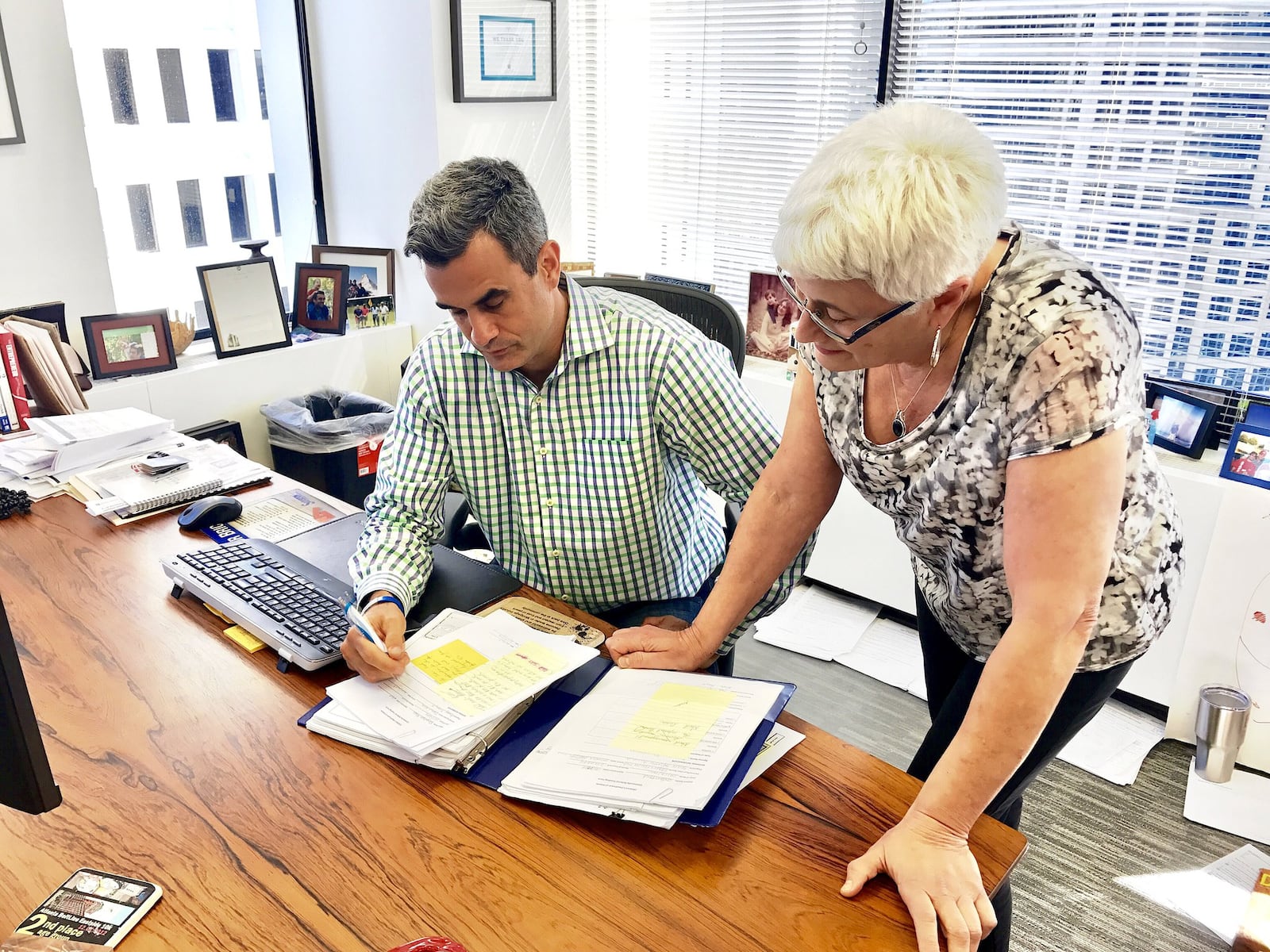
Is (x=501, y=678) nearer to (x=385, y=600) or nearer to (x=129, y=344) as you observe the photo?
(x=385, y=600)

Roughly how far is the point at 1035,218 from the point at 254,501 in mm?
2080

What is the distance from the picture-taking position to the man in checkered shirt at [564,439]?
148 centimetres

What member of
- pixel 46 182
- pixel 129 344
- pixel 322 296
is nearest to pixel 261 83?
pixel 322 296

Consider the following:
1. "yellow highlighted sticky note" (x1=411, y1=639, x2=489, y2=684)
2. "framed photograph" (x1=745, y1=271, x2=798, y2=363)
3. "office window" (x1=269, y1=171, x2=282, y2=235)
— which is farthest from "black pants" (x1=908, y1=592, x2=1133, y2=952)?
"office window" (x1=269, y1=171, x2=282, y2=235)

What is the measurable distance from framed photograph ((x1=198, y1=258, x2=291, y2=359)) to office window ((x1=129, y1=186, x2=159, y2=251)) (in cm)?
21

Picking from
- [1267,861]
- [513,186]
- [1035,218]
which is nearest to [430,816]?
[513,186]

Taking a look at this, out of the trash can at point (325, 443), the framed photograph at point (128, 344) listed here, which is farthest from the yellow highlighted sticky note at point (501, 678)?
the framed photograph at point (128, 344)

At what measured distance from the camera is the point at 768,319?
3.00 m

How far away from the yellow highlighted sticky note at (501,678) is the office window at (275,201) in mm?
2723

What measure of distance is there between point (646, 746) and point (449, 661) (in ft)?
1.05

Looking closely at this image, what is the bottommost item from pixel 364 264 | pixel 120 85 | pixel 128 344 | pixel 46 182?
pixel 128 344

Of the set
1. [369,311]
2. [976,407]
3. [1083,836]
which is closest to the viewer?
[976,407]

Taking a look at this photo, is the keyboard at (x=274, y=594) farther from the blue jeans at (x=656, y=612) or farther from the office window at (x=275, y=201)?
the office window at (x=275, y=201)

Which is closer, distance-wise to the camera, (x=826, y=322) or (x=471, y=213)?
(x=826, y=322)
